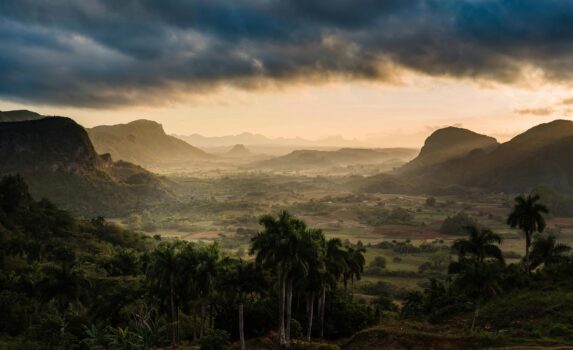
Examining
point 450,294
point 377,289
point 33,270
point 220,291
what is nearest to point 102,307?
point 220,291

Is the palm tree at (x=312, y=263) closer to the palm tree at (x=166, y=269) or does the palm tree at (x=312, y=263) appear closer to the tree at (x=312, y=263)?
the tree at (x=312, y=263)

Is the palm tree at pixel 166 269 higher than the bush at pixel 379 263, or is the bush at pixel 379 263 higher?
the palm tree at pixel 166 269

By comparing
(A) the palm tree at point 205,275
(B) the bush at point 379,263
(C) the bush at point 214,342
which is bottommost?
(B) the bush at point 379,263

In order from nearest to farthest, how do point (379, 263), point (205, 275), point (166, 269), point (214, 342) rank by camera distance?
point (214, 342), point (205, 275), point (166, 269), point (379, 263)

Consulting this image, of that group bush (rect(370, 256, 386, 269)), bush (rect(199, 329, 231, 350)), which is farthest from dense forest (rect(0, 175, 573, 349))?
bush (rect(370, 256, 386, 269))

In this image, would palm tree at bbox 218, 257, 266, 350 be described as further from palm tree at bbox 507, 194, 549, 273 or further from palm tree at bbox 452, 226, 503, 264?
palm tree at bbox 507, 194, 549, 273

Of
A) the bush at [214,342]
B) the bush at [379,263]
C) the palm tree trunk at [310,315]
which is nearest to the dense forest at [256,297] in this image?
the bush at [214,342]

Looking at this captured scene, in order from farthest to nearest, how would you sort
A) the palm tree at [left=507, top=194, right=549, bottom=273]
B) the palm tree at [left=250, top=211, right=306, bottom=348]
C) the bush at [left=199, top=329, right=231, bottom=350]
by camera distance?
the palm tree at [left=507, top=194, right=549, bottom=273] → the palm tree at [left=250, top=211, right=306, bottom=348] → the bush at [left=199, top=329, right=231, bottom=350]

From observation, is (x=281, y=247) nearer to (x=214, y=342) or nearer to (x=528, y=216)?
(x=214, y=342)

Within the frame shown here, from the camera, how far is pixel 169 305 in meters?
60.8

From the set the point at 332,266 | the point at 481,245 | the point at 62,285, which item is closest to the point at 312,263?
the point at 332,266

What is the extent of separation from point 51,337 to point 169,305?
14757 millimetres

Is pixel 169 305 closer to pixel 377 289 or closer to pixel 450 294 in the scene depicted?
pixel 450 294

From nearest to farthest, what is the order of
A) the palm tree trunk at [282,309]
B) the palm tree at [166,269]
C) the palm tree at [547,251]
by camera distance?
the palm tree trunk at [282,309] → the palm tree at [166,269] → the palm tree at [547,251]
